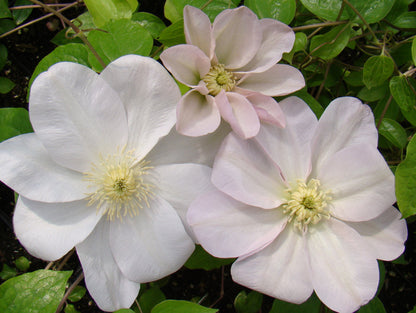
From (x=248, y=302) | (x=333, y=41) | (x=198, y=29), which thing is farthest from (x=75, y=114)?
(x=248, y=302)

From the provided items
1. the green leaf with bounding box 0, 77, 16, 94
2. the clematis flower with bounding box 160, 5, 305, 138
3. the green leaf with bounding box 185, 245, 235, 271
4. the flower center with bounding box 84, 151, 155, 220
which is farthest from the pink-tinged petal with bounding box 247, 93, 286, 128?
the green leaf with bounding box 0, 77, 16, 94

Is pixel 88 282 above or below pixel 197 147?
below

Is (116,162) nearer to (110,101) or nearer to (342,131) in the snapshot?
(110,101)

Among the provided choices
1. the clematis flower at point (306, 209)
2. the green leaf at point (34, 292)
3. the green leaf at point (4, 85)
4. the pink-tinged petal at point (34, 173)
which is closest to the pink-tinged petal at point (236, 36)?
the clematis flower at point (306, 209)

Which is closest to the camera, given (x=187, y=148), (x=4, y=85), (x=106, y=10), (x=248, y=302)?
(x=187, y=148)

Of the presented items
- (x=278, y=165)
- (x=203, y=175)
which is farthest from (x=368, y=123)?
(x=203, y=175)

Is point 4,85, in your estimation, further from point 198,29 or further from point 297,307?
point 297,307
